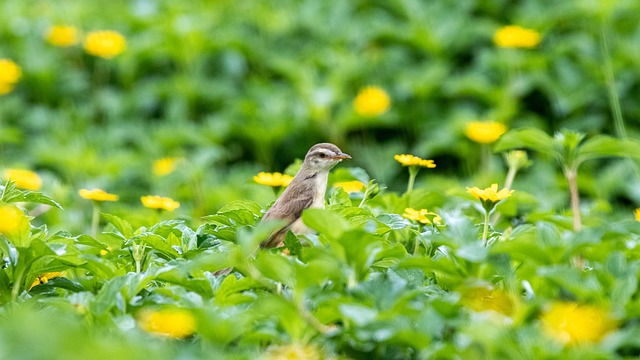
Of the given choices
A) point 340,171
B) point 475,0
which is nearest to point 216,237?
point 340,171

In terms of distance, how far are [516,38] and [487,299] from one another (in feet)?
16.8

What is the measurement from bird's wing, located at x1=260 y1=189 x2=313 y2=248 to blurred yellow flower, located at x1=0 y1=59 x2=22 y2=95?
14.5 feet

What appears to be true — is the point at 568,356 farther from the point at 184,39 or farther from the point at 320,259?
the point at 184,39

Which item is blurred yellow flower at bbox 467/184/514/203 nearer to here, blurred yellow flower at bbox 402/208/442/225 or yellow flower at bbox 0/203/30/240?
blurred yellow flower at bbox 402/208/442/225

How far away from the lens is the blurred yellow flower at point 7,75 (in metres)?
7.89

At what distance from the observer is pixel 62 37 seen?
27.7 ft

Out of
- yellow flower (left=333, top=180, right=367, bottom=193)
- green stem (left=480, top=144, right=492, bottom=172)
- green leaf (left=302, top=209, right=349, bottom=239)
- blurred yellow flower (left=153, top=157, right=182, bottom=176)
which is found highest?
green leaf (left=302, top=209, right=349, bottom=239)

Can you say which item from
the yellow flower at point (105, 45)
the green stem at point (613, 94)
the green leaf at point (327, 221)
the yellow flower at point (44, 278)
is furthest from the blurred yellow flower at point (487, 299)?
the yellow flower at point (105, 45)

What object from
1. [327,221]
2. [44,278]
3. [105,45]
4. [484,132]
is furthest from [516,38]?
[327,221]

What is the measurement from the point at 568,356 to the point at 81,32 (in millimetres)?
6902

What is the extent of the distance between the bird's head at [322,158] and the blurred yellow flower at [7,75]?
4.10 metres

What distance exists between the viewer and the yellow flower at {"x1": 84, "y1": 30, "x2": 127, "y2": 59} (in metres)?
8.17

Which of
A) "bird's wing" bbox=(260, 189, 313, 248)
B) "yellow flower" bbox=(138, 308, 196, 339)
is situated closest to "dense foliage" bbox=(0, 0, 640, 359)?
"yellow flower" bbox=(138, 308, 196, 339)

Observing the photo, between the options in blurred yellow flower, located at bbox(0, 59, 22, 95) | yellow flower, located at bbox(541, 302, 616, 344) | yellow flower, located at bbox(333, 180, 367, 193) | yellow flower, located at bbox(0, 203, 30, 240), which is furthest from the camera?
blurred yellow flower, located at bbox(0, 59, 22, 95)
